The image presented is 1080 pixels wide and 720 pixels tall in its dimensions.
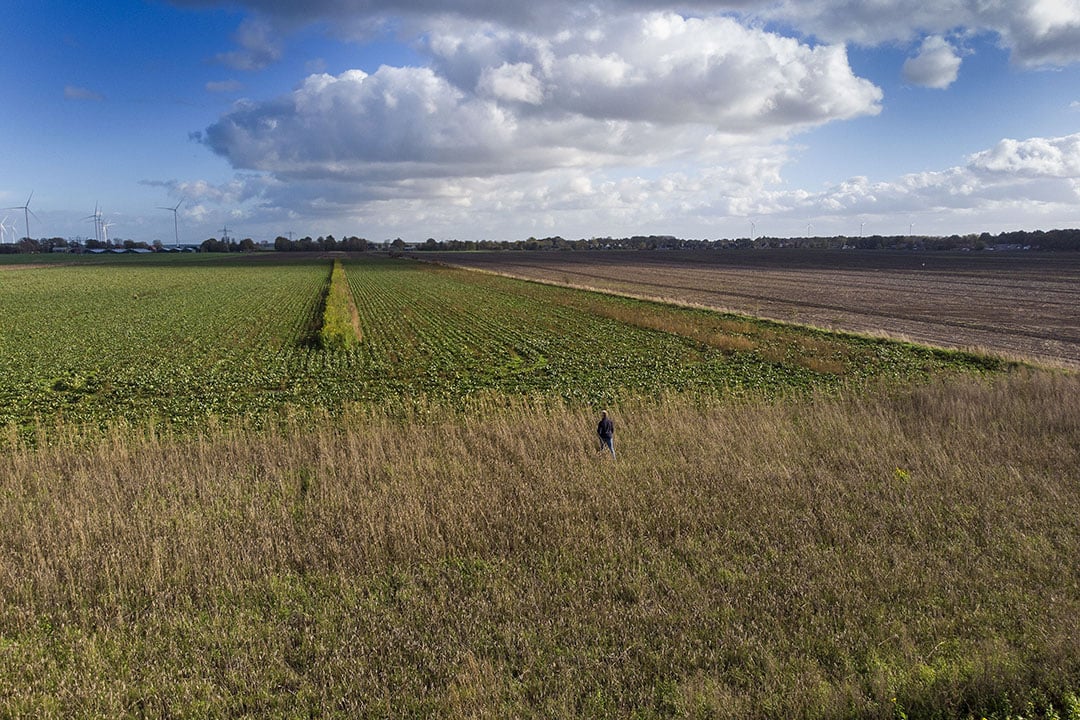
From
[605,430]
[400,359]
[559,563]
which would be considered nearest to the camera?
[559,563]

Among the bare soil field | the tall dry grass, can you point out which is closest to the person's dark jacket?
the tall dry grass

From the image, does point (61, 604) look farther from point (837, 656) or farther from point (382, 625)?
point (837, 656)

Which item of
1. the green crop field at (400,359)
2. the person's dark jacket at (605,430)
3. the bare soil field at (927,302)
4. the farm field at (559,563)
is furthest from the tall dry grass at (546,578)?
the bare soil field at (927,302)

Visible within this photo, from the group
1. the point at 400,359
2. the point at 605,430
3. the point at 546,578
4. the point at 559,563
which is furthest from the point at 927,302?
the point at 546,578

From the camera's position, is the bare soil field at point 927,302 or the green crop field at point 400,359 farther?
the bare soil field at point 927,302

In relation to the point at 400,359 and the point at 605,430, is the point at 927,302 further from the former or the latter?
the point at 605,430

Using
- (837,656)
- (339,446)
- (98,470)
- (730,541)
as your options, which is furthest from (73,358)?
(837,656)

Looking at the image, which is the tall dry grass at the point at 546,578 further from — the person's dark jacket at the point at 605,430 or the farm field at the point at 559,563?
the person's dark jacket at the point at 605,430
